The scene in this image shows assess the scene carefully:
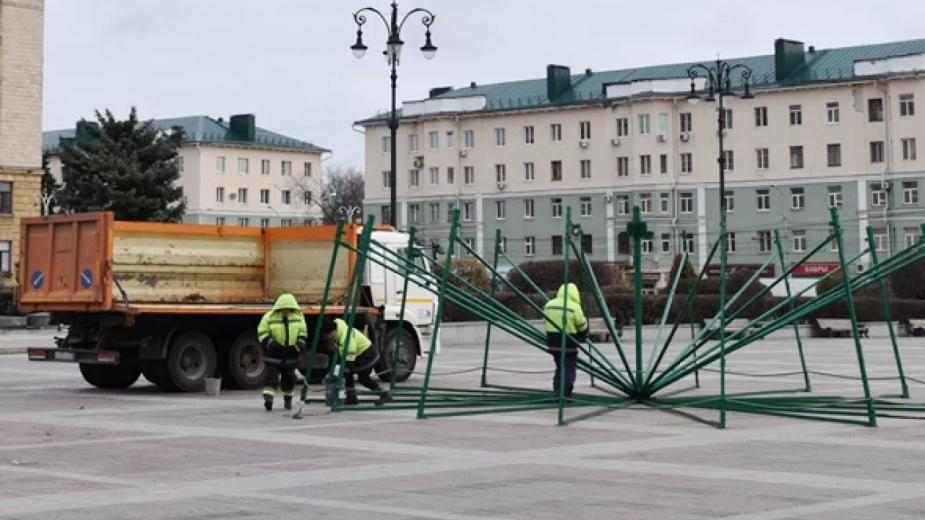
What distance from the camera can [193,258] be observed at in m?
25.6

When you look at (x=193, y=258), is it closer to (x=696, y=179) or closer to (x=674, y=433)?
(x=674, y=433)

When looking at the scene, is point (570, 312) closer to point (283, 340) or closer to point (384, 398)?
point (384, 398)

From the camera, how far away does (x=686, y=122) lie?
97.2 meters

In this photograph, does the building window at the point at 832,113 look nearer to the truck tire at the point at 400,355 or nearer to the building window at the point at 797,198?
the building window at the point at 797,198

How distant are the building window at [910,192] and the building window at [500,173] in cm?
2604

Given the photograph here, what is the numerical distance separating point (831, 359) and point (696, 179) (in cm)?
6155

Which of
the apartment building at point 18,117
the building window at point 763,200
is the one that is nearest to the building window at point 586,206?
the building window at point 763,200

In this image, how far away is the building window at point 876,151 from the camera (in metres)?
91.8

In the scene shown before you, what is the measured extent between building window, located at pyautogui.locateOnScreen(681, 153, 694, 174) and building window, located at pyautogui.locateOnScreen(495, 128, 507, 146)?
41.5 ft

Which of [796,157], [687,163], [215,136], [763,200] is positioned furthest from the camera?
[215,136]

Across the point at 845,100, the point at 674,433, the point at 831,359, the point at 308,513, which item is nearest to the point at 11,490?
the point at 308,513

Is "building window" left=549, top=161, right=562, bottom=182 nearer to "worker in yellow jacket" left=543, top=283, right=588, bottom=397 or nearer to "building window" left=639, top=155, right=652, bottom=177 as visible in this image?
"building window" left=639, top=155, right=652, bottom=177

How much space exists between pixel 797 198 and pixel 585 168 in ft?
44.7

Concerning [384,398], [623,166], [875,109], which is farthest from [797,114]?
→ [384,398]
